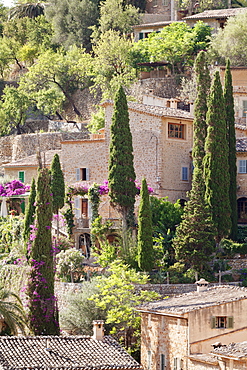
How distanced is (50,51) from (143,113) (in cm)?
2728

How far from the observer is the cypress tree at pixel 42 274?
38781 millimetres

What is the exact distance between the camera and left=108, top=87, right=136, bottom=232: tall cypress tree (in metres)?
46.8

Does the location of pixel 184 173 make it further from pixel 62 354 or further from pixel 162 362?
pixel 62 354

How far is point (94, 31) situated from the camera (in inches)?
3049

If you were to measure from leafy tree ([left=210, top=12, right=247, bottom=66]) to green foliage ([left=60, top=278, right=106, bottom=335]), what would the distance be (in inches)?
1134

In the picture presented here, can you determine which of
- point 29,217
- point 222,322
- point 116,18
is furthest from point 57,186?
point 116,18

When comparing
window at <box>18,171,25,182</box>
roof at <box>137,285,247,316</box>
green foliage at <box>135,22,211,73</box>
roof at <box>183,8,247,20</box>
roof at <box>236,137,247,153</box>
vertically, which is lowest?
roof at <box>137,285,247,316</box>

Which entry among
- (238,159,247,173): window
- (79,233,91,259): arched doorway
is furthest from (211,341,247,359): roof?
(238,159,247,173): window

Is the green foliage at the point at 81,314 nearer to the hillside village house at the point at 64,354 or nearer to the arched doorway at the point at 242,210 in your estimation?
the hillside village house at the point at 64,354

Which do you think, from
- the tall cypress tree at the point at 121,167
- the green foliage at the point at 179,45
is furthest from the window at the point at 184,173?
the green foliage at the point at 179,45

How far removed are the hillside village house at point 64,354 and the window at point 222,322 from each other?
3.78 m

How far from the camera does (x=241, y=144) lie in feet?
168

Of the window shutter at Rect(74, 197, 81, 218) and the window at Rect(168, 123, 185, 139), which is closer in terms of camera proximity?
the window shutter at Rect(74, 197, 81, 218)

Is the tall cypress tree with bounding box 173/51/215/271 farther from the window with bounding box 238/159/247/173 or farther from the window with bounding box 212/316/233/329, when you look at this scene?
the window with bounding box 212/316/233/329
